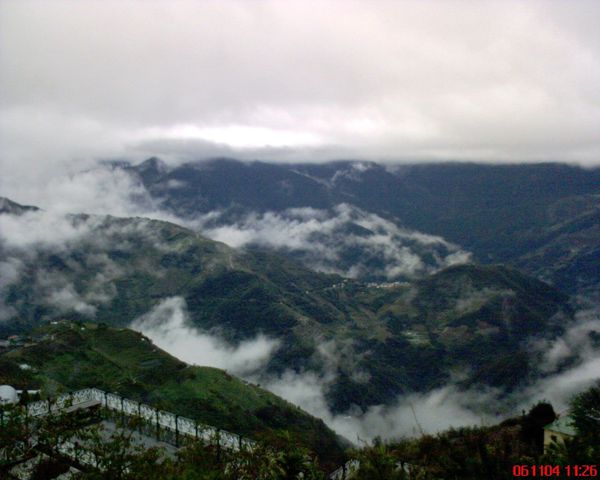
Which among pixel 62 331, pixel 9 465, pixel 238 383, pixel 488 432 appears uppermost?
pixel 9 465

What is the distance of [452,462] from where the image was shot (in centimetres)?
3731

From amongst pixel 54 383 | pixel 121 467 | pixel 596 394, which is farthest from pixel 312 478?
pixel 54 383

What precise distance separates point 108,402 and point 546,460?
83.5 metres

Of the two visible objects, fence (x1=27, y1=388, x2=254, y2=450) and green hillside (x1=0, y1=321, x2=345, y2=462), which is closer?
fence (x1=27, y1=388, x2=254, y2=450)

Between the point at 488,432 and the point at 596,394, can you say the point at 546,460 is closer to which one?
the point at 596,394
